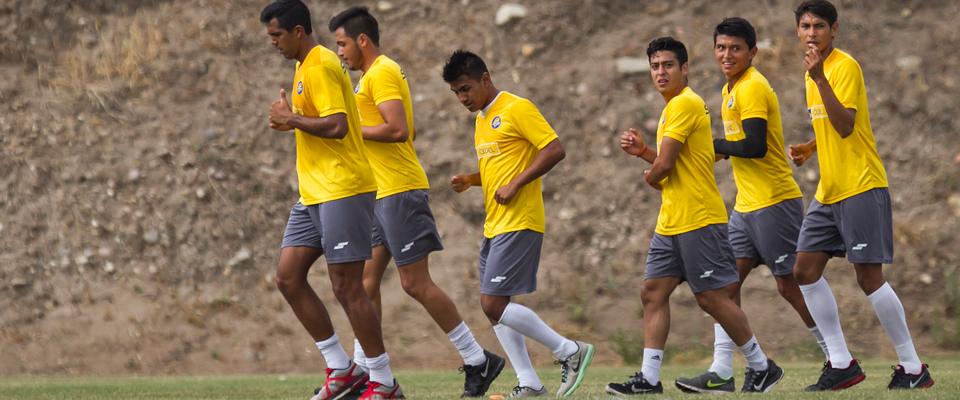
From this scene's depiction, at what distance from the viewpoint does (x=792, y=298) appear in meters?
6.62

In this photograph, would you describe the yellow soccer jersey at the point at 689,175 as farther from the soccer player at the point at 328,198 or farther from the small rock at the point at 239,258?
the small rock at the point at 239,258

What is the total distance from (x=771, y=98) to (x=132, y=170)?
381 inches

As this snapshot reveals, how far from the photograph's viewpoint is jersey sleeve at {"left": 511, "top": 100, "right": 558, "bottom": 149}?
226 inches

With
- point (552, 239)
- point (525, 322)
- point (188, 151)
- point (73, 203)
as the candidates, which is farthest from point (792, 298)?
point (73, 203)

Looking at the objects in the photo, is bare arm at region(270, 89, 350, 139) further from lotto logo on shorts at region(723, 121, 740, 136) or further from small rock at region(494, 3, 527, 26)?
small rock at region(494, 3, 527, 26)

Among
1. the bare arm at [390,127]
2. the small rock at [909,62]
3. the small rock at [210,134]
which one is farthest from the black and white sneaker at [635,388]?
the small rock at [909,62]

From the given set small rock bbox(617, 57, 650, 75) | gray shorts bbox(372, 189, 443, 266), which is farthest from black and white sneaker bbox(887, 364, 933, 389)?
small rock bbox(617, 57, 650, 75)

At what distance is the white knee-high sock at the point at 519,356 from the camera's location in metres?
5.75

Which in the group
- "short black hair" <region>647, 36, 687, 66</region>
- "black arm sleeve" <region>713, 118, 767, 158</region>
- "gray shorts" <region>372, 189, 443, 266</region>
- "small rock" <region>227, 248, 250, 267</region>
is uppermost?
"short black hair" <region>647, 36, 687, 66</region>

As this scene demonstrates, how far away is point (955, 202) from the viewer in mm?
12000

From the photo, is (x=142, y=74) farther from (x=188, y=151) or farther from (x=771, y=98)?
(x=771, y=98)

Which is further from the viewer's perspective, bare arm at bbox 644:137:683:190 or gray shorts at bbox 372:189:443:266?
gray shorts at bbox 372:189:443:266

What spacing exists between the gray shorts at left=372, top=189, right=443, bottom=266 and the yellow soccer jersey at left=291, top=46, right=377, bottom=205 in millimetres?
801

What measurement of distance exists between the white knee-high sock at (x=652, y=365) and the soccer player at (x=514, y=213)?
0.35m
